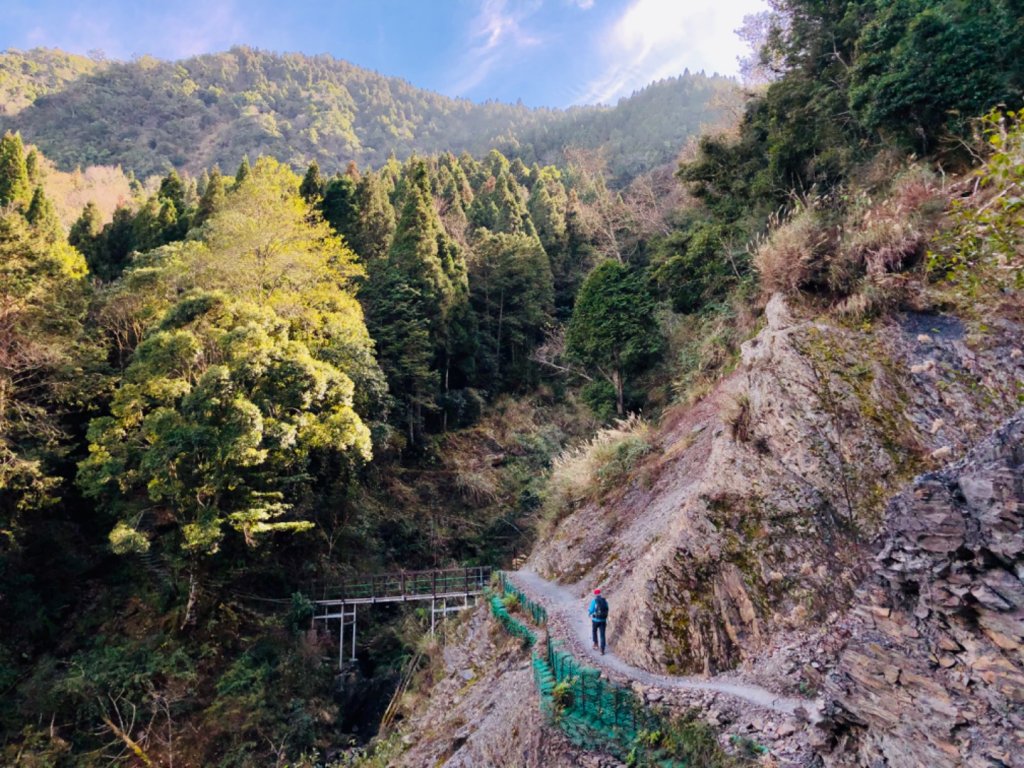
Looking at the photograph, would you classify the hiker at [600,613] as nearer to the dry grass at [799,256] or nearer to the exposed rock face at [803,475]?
the exposed rock face at [803,475]

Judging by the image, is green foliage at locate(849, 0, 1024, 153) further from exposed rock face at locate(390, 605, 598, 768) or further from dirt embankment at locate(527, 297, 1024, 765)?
exposed rock face at locate(390, 605, 598, 768)

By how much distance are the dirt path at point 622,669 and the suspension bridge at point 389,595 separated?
6737 millimetres

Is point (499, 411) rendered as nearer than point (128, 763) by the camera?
No

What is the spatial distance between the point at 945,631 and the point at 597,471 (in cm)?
1052

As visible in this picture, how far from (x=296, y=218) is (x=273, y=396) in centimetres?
641

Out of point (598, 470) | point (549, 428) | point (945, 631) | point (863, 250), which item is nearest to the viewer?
point (945, 631)

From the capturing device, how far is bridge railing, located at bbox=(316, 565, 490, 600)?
17.8 meters

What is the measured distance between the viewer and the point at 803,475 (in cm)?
765

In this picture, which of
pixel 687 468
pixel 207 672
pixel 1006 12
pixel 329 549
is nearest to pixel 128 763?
pixel 207 672

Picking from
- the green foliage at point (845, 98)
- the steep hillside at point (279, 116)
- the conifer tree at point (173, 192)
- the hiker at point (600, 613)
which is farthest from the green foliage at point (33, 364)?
the steep hillside at point (279, 116)

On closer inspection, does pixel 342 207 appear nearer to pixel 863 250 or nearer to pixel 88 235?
pixel 88 235

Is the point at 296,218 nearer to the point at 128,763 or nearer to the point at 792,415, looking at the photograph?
the point at 128,763

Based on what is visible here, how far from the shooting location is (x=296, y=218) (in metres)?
18.5

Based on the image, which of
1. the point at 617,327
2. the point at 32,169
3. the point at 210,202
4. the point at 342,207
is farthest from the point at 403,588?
the point at 32,169
